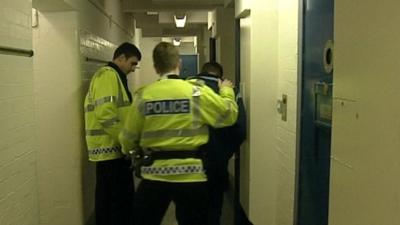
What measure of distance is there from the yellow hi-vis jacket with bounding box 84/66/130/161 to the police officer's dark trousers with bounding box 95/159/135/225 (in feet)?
0.32

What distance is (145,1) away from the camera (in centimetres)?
819

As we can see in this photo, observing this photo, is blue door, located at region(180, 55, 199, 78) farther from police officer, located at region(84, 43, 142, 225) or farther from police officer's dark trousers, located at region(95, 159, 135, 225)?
police officer's dark trousers, located at region(95, 159, 135, 225)

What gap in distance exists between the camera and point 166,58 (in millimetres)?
3211

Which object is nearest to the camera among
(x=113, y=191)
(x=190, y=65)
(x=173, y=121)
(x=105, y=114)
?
(x=173, y=121)

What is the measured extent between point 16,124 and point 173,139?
0.93m

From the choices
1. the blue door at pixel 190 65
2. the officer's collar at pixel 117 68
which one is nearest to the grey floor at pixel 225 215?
the officer's collar at pixel 117 68

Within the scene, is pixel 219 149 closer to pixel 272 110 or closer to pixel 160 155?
pixel 272 110

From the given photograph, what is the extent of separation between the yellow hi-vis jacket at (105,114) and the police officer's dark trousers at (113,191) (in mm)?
→ 99

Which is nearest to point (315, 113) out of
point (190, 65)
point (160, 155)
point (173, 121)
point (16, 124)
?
point (173, 121)

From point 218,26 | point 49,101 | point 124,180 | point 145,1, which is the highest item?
point 145,1

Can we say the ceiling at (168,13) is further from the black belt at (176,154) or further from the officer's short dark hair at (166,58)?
the black belt at (176,154)

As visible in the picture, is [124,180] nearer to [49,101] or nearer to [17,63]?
[49,101]

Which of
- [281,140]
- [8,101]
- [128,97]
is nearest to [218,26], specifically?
[128,97]

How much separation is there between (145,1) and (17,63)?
5700mm
